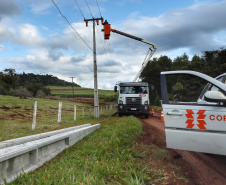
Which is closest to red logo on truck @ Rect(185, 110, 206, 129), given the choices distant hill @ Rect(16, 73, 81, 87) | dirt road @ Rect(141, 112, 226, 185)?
dirt road @ Rect(141, 112, 226, 185)

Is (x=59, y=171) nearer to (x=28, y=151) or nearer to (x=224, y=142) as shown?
(x=28, y=151)

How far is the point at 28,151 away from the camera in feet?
11.9

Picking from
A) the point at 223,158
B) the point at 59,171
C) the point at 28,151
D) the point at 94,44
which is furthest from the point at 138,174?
the point at 94,44

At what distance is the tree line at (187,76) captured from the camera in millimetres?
4039

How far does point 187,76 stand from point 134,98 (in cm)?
1259

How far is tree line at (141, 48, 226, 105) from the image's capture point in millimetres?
4039

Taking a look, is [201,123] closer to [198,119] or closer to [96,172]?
[198,119]

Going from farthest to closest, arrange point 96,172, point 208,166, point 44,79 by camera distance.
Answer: point 44,79, point 208,166, point 96,172

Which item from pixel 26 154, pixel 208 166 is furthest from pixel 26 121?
pixel 208 166

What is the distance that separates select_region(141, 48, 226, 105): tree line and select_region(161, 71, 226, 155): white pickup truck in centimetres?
35

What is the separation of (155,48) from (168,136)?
19030 mm

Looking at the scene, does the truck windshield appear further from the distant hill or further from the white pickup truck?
the distant hill

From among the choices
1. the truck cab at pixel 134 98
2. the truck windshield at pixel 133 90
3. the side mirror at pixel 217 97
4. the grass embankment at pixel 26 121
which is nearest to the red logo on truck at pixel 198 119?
the side mirror at pixel 217 97

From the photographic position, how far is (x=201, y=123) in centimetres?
341
